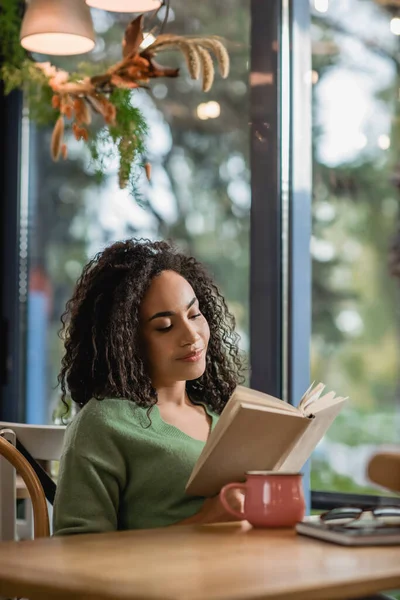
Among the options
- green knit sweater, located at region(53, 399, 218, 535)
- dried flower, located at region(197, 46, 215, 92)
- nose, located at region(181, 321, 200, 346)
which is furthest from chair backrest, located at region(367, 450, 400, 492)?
dried flower, located at region(197, 46, 215, 92)

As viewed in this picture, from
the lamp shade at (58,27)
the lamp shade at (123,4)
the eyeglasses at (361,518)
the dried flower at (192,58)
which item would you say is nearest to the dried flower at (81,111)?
the lamp shade at (58,27)

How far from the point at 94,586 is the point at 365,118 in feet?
5.89

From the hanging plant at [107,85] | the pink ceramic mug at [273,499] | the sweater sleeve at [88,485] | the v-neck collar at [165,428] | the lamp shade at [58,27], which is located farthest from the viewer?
the hanging plant at [107,85]

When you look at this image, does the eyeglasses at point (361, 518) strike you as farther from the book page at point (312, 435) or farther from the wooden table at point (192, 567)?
the book page at point (312, 435)

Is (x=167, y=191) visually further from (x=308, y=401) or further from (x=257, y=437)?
(x=257, y=437)

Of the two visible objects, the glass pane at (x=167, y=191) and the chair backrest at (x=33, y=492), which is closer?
the chair backrest at (x=33, y=492)

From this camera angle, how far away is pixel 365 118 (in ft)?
8.62

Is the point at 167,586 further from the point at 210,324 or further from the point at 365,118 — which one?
the point at 365,118

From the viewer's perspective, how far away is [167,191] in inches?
125

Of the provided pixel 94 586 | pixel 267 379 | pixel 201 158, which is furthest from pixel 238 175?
pixel 94 586

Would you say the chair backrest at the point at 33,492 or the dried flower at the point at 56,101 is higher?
the dried flower at the point at 56,101

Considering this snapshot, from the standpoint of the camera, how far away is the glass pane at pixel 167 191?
2971 mm

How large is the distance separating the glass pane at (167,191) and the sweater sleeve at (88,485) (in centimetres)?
86

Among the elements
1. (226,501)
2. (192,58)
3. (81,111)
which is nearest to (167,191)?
(81,111)
